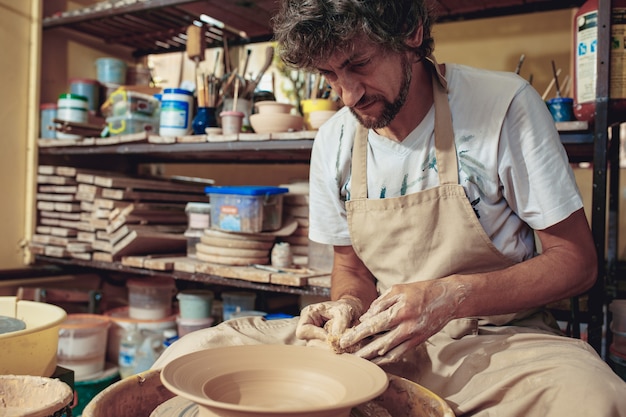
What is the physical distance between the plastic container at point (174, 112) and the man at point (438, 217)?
1535mm

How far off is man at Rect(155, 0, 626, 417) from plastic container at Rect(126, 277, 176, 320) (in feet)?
6.10

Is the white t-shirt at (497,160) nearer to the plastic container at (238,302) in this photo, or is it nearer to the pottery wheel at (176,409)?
the pottery wheel at (176,409)

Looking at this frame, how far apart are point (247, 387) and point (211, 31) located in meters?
3.27

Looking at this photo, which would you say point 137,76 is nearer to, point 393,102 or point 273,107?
point 273,107

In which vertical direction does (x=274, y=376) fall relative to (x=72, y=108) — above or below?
below

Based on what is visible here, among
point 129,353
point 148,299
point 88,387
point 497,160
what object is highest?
point 497,160

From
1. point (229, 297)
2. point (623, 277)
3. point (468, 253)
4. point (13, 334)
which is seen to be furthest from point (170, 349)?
point (623, 277)

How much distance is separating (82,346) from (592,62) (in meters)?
2.86

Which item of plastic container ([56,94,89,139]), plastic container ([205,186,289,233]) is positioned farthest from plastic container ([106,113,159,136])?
plastic container ([205,186,289,233])

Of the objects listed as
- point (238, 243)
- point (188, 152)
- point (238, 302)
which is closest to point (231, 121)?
point (188, 152)

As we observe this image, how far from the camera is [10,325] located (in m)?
1.63

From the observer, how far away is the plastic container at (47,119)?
368cm

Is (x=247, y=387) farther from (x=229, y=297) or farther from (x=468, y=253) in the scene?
(x=229, y=297)

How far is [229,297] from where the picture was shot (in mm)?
3223
